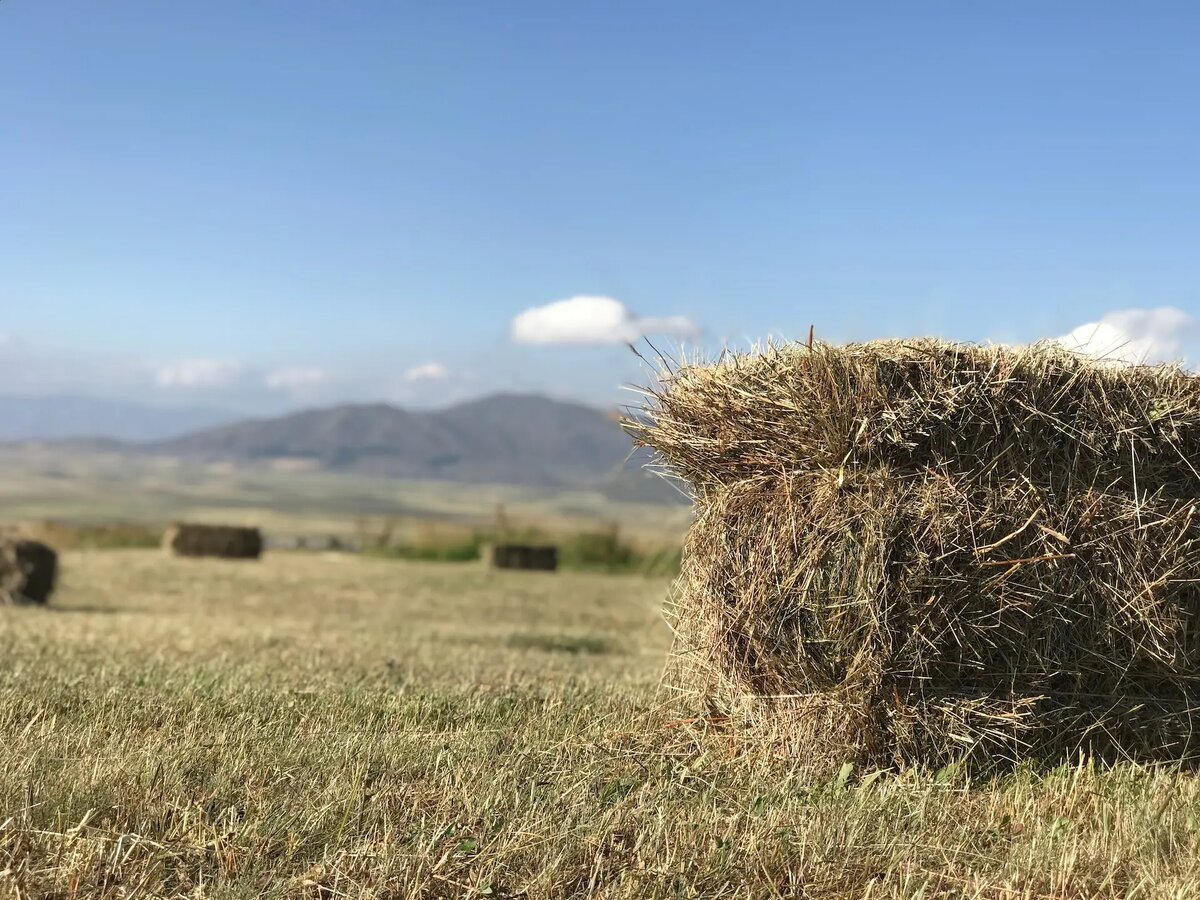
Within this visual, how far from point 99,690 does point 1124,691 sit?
584 cm

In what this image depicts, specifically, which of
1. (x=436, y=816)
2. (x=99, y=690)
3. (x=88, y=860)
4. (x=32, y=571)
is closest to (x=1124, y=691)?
(x=436, y=816)

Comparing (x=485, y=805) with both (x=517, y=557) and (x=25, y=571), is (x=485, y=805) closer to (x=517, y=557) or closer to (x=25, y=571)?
(x=25, y=571)

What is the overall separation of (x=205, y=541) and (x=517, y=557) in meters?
7.88

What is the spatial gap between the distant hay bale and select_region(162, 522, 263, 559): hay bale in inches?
234

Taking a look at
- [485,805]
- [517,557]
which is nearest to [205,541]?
A: [517,557]

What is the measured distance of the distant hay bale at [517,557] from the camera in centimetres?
2931

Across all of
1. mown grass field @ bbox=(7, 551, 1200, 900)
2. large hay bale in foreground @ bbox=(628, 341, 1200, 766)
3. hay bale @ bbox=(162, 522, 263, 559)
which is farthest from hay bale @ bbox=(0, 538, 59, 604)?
large hay bale in foreground @ bbox=(628, 341, 1200, 766)

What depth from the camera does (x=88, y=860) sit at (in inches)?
159

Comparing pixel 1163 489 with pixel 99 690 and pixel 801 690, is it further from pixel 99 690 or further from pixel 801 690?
pixel 99 690

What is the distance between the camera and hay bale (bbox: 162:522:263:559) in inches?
1136

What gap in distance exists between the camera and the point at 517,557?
96.7 ft

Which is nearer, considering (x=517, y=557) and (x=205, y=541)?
(x=205, y=541)

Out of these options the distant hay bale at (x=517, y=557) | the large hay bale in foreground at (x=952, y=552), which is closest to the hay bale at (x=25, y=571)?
the distant hay bale at (x=517, y=557)

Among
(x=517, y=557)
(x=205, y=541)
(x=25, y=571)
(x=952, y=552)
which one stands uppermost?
(x=952, y=552)
